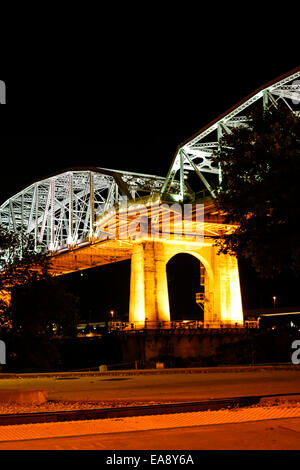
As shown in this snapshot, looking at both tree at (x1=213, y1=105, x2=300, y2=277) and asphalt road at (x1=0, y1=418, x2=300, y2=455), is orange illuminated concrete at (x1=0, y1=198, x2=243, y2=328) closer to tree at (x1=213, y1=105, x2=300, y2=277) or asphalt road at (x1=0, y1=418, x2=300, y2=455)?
tree at (x1=213, y1=105, x2=300, y2=277)

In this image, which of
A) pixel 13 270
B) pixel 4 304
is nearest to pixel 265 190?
pixel 13 270

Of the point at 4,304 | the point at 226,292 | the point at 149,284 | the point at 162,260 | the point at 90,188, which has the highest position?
the point at 90,188

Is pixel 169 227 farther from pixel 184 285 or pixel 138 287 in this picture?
pixel 184 285

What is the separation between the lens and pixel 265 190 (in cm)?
2042

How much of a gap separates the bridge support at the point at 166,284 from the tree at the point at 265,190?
46780mm

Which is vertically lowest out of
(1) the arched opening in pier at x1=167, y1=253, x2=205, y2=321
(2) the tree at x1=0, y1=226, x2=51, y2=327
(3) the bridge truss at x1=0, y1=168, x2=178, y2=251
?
(2) the tree at x1=0, y1=226, x2=51, y2=327

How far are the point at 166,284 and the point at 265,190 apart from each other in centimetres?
5116

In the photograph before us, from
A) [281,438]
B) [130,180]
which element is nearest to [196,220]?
[130,180]

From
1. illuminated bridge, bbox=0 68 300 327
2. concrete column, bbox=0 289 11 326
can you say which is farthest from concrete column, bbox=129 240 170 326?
concrete column, bbox=0 289 11 326

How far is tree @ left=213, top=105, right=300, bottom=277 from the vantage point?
20094mm

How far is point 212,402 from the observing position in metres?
14.7

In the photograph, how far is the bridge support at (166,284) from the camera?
6938 cm

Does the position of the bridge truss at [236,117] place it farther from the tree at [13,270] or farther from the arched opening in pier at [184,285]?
the arched opening in pier at [184,285]

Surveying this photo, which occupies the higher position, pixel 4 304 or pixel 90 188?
pixel 90 188
